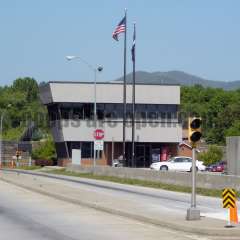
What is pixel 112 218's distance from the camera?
67.6 feet

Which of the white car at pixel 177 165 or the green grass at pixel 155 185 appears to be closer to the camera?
the green grass at pixel 155 185

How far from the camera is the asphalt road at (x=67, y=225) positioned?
16.0m

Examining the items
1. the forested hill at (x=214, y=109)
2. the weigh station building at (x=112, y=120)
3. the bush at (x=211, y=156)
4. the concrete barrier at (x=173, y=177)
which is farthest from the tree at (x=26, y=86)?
the concrete barrier at (x=173, y=177)

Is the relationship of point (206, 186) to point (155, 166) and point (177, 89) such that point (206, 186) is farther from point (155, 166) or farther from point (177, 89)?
point (177, 89)

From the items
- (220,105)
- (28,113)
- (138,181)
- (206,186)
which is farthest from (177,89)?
(28,113)

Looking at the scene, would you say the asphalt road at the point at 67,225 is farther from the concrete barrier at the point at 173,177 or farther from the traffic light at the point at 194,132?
the concrete barrier at the point at 173,177

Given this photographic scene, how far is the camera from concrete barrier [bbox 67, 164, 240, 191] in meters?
32.8

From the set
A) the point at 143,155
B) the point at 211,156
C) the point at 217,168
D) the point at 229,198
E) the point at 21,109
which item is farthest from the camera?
the point at 21,109

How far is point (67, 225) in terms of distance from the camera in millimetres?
18547

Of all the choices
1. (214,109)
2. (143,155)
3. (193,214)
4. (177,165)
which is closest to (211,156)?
(143,155)

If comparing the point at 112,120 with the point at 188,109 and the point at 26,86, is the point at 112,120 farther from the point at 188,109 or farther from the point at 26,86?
the point at 26,86

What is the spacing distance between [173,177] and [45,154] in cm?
4971

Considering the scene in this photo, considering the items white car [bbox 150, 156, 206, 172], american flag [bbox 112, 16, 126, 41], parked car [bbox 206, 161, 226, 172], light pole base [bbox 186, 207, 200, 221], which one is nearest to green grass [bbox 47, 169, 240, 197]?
white car [bbox 150, 156, 206, 172]

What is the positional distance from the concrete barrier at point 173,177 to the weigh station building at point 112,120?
2059 centimetres
